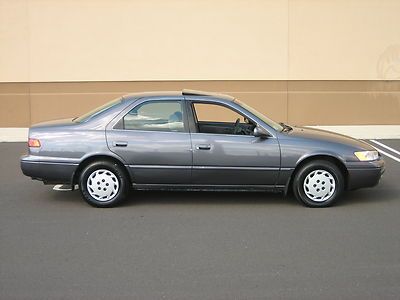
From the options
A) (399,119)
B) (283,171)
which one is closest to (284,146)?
(283,171)

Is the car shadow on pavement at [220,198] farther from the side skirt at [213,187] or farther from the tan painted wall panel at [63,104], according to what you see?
the tan painted wall panel at [63,104]

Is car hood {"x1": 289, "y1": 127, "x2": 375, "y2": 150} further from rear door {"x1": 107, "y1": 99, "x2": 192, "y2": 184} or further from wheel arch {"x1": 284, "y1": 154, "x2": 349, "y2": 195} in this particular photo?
rear door {"x1": 107, "y1": 99, "x2": 192, "y2": 184}

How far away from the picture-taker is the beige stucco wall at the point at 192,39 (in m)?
12.7

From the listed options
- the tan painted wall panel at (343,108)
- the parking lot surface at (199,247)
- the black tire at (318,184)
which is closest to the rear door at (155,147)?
the parking lot surface at (199,247)

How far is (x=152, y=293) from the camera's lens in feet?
14.2

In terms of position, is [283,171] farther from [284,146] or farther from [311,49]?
[311,49]

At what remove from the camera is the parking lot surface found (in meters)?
4.43

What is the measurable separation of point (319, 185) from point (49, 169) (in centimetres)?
327

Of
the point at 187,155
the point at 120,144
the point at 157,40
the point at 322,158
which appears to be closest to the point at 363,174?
the point at 322,158

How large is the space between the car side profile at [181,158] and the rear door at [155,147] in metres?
0.01

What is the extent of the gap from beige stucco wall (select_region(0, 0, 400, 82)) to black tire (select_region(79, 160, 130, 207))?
6380 mm

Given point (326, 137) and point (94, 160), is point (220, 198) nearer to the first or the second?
point (326, 137)

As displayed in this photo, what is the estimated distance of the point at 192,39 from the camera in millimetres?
12812

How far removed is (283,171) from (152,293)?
9.69 feet
